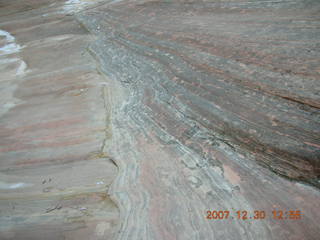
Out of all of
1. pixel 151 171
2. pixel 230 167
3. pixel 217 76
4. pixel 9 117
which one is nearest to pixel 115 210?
pixel 151 171

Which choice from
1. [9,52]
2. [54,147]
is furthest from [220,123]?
[9,52]

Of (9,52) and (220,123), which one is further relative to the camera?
(9,52)

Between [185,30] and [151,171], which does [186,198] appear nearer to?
[151,171]

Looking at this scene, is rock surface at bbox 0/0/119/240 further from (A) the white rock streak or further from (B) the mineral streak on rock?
(B) the mineral streak on rock

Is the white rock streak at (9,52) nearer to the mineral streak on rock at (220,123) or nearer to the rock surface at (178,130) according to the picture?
the rock surface at (178,130)

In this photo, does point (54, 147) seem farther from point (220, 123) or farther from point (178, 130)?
point (220, 123)
